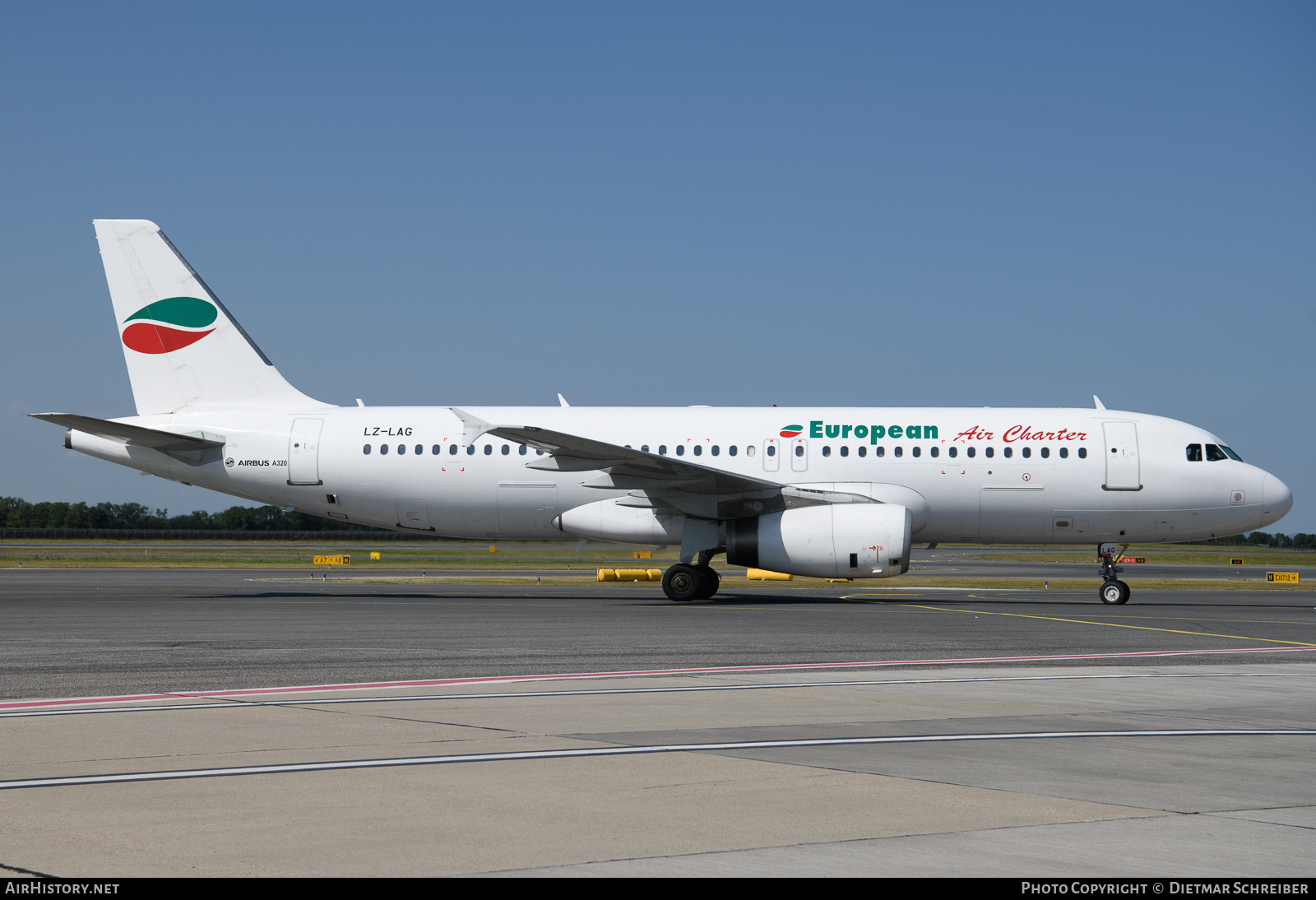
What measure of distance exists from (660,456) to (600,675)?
517 inches

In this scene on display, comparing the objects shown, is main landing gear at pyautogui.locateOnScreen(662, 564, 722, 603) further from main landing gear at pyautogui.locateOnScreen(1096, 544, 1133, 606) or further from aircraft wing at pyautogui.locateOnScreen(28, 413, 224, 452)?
aircraft wing at pyautogui.locateOnScreen(28, 413, 224, 452)

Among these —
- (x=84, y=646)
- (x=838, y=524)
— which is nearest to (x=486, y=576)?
(x=838, y=524)

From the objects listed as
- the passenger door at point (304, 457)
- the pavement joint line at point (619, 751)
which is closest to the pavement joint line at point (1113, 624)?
the pavement joint line at point (619, 751)

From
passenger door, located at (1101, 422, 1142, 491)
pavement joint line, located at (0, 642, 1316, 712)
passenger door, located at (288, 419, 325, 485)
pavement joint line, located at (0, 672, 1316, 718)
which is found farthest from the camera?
passenger door, located at (288, 419, 325, 485)

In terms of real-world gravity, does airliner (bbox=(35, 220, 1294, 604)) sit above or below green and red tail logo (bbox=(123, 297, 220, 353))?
below

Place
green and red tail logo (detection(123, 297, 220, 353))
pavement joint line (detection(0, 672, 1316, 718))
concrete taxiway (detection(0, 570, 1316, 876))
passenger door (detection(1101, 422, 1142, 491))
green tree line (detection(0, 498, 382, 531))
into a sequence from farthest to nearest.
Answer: green tree line (detection(0, 498, 382, 531)) → green and red tail logo (detection(123, 297, 220, 353)) → passenger door (detection(1101, 422, 1142, 491)) → pavement joint line (detection(0, 672, 1316, 718)) → concrete taxiway (detection(0, 570, 1316, 876))

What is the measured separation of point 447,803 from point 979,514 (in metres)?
22.1

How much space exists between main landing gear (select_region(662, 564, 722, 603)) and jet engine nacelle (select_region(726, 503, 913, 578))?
5.20 feet

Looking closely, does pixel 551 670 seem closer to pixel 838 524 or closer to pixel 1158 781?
pixel 1158 781

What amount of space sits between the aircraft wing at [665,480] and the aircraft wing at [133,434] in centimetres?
631

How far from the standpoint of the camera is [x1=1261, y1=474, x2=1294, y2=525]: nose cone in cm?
2673

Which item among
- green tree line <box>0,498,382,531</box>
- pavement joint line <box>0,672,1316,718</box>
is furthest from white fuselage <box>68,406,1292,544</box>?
green tree line <box>0,498,382,531</box>

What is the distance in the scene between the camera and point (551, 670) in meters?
12.7

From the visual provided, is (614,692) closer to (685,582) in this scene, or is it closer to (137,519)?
(685,582)
